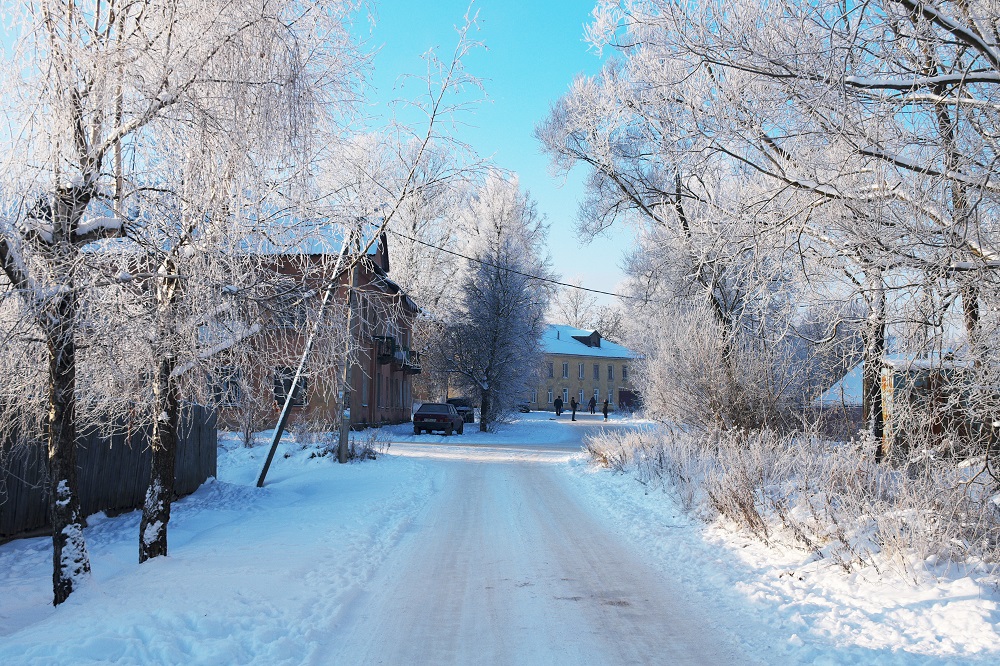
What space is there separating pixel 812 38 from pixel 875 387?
5630 mm

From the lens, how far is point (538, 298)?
41375 millimetres

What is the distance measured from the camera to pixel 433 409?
34000 mm

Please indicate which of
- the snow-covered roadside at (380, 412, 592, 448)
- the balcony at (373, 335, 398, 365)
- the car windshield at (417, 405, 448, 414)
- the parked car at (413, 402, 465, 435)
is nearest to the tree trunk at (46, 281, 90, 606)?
the snow-covered roadside at (380, 412, 592, 448)

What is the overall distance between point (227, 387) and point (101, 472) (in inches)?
181

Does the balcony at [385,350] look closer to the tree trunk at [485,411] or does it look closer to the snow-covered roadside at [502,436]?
the snow-covered roadside at [502,436]

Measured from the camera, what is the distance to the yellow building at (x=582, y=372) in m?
76.9

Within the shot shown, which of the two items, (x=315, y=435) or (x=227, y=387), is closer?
(x=227, y=387)

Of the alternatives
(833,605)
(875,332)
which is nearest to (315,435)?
(875,332)

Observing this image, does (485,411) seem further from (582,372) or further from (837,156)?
(582,372)

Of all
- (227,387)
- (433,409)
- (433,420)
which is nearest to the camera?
(227,387)

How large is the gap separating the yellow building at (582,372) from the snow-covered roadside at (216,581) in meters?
63.4

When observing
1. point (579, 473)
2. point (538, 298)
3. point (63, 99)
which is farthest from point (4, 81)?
point (538, 298)

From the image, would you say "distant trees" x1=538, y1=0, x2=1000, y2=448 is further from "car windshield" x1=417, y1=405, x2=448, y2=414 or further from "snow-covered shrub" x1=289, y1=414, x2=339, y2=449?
"car windshield" x1=417, y1=405, x2=448, y2=414

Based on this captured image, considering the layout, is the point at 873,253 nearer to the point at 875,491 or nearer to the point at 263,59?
the point at 875,491
